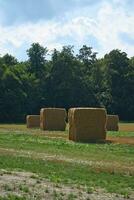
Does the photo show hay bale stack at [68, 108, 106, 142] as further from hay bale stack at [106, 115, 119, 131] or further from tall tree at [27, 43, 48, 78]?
tall tree at [27, 43, 48, 78]

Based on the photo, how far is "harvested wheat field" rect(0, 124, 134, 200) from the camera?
15.0 m

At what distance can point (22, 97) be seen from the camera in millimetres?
99875

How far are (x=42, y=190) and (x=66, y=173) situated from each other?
174 inches

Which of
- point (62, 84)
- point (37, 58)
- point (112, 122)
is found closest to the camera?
point (112, 122)

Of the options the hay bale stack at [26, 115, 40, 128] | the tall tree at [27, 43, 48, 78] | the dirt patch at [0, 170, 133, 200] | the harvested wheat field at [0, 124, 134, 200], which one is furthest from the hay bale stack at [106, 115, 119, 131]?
the tall tree at [27, 43, 48, 78]

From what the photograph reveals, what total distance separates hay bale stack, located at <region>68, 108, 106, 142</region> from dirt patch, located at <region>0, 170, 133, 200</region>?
72.8 ft

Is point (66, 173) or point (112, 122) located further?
point (112, 122)

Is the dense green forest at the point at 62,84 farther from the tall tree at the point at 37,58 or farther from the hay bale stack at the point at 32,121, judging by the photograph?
the hay bale stack at the point at 32,121

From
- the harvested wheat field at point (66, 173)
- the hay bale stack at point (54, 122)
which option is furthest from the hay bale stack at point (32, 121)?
the harvested wheat field at point (66, 173)

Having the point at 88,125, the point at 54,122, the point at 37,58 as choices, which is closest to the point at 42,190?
the point at 88,125

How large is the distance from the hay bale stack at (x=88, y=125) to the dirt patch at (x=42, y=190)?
72.8 feet

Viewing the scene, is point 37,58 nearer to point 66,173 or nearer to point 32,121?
point 32,121

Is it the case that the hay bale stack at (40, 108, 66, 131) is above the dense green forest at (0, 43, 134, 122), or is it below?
below

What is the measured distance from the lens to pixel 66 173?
63.8ft
